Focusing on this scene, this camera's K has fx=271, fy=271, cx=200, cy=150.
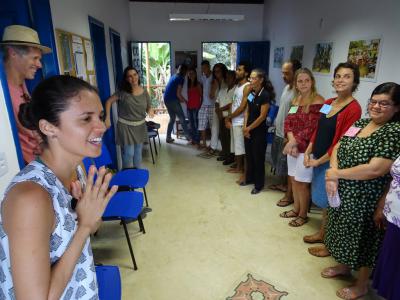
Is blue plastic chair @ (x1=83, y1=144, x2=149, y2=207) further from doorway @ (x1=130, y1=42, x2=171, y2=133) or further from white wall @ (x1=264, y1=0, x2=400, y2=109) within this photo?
doorway @ (x1=130, y1=42, x2=171, y2=133)

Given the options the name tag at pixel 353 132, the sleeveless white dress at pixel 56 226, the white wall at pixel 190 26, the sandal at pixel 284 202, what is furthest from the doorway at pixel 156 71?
the sleeveless white dress at pixel 56 226

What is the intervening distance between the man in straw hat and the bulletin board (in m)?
0.52

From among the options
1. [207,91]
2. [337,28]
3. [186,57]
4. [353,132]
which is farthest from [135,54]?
[353,132]

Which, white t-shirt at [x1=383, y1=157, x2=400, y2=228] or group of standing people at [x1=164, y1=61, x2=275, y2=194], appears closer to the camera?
white t-shirt at [x1=383, y1=157, x2=400, y2=228]

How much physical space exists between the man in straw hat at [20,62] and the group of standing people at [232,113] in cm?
218

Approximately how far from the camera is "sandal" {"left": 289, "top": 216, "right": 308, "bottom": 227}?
2.69m

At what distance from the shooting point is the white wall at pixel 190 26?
5.82 m

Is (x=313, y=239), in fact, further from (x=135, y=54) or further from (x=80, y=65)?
(x=135, y=54)

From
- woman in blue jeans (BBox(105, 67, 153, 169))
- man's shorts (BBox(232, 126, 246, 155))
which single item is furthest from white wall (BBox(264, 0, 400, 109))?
woman in blue jeans (BBox(105, 67, 153, 169))

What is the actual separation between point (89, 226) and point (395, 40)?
3.19 m

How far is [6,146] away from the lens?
4.37 ft

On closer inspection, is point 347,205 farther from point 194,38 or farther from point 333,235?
point 194,38

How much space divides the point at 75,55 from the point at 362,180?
2.44 meters

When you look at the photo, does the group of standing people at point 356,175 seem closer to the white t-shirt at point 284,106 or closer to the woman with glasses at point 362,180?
the woman with glasses at point 362,180
